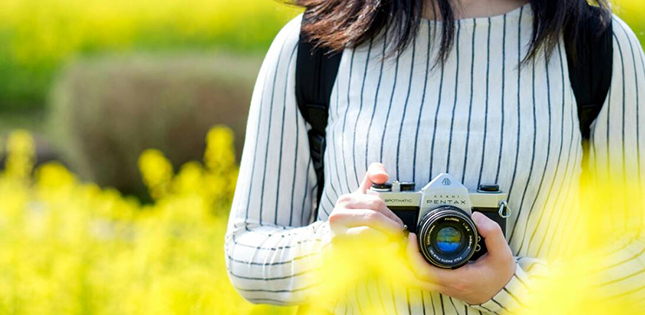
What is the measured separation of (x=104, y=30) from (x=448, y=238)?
26.7 ft

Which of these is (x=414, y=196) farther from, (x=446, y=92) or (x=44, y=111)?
(x=44, y=111)

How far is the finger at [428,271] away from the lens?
1308 mm

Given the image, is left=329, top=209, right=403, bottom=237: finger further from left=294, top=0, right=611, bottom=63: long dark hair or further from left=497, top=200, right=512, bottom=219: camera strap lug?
left=294, top=0, right=611, bottom=63: long dark hair

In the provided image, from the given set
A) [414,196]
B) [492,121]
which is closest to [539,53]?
[492,121]

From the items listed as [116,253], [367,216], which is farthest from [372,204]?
[116,253]

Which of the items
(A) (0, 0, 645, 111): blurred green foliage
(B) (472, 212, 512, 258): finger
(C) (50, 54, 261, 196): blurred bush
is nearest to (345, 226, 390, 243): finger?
(B) (472, 212, 512, 258): finger

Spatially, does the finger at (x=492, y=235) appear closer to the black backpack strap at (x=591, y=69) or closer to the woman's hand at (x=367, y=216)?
the woman's hand at (x=367, y=216)

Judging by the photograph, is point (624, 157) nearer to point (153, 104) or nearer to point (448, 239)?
point (448, 239)

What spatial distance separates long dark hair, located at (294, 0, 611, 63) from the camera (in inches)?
57.0

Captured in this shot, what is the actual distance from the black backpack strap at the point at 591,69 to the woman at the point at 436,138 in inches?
0.4

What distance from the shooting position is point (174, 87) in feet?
22.2

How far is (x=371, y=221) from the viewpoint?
1317 mm

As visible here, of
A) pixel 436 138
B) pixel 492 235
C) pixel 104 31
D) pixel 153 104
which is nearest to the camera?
pixel 492 235

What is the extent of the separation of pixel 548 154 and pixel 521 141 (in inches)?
1.6
